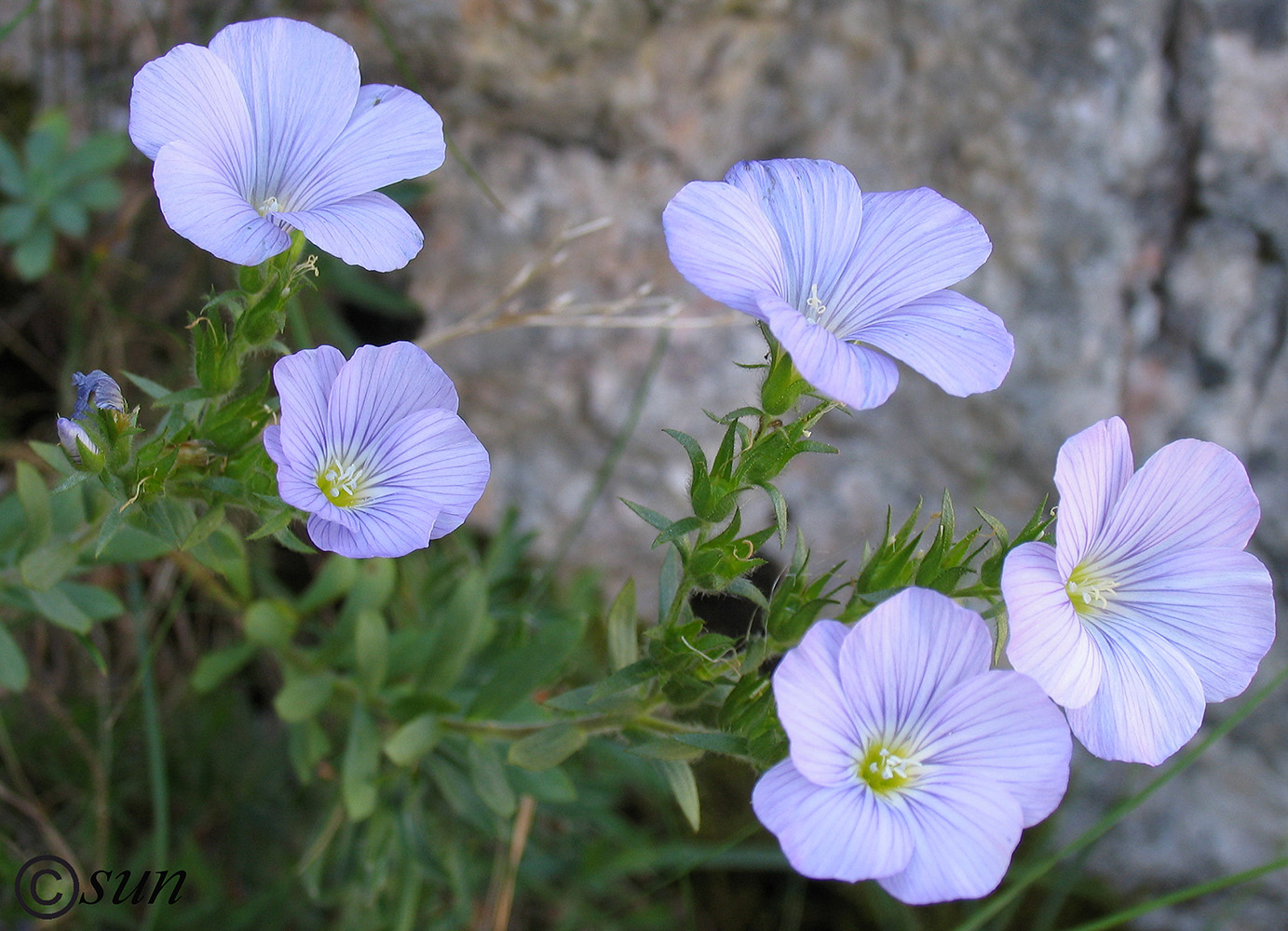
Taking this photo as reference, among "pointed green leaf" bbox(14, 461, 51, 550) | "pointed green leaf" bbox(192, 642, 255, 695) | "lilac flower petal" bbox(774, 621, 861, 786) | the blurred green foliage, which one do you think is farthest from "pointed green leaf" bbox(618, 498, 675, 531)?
the blurred green foliage

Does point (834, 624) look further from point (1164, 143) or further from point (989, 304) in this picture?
point (1164, 143)

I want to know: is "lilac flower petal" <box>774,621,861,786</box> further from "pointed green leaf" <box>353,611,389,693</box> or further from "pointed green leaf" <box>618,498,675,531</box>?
"pointed green leaf" <box>353,611,389,693</box>

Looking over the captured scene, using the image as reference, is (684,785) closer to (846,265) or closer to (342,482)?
(342,482)

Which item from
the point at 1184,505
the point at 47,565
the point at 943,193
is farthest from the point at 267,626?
the point at 943,193

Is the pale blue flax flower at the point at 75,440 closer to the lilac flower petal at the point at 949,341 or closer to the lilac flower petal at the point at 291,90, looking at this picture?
the lilac flower petal at the point at 291,90

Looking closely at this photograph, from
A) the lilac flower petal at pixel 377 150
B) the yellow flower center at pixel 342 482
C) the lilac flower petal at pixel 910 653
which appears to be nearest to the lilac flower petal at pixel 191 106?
the lilac flower petal at pixel 377 150

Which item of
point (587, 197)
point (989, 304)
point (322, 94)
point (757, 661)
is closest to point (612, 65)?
point (587, 197)
